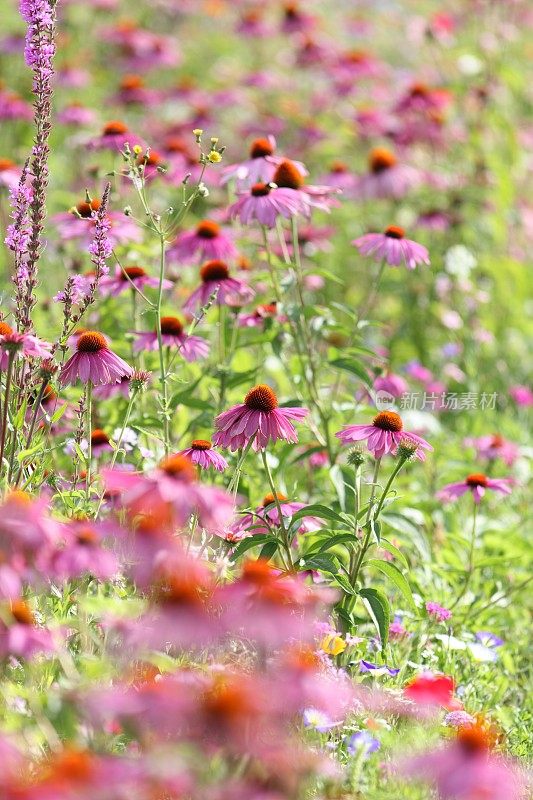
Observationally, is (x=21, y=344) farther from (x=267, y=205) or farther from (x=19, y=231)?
(x=267, y=205)

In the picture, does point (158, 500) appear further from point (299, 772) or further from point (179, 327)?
point (179, 327)

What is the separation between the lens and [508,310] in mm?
5742

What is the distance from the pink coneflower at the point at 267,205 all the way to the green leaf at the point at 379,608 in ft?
3.53

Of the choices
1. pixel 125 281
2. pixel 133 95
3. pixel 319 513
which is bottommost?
pixel 319 513

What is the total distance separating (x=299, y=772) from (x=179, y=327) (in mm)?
1776

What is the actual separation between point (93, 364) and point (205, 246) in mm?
1163

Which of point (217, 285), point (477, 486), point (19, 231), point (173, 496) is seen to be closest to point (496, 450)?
point (477, 486)

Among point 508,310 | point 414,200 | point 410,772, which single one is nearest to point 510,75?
point 414,200

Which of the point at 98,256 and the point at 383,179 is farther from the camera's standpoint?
the point at 383,179

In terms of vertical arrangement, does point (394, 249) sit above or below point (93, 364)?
above

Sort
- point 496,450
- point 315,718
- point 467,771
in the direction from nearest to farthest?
point 467,771
point 315,718
point 496,450

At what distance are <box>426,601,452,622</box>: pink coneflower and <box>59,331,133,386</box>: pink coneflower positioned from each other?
41.5 inches

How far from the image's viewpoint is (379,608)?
2508mm

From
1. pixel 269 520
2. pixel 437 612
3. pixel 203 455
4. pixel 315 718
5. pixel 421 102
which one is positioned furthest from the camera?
pixel 421 102
